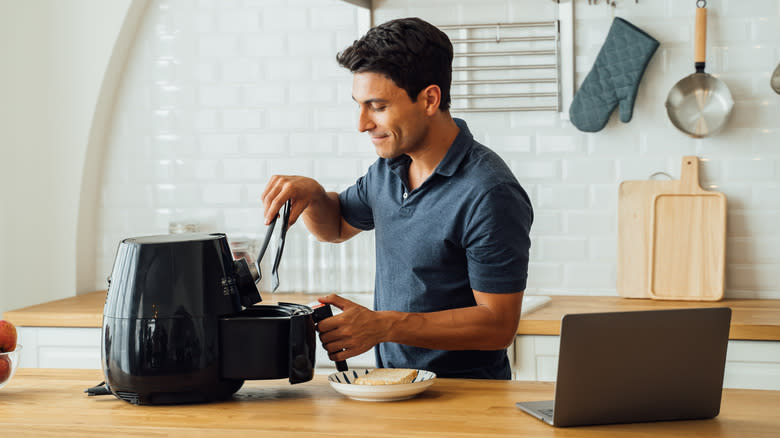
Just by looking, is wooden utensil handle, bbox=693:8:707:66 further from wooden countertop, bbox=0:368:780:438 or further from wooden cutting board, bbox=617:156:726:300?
wooden countertop, bbox=0:368:780:438

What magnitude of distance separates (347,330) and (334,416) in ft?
0.72

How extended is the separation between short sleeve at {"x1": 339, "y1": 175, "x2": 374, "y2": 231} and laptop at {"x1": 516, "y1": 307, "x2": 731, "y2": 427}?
990 millimetres

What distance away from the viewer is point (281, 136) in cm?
352

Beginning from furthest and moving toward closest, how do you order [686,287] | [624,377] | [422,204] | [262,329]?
[686,287] → [422,204] → [262,329] → [624,377]

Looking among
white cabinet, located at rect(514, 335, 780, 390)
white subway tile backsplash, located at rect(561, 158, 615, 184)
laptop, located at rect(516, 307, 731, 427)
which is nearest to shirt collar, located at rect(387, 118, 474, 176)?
laptop, located at rect(516, 307, 731, 427)

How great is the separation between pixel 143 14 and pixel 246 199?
89cm

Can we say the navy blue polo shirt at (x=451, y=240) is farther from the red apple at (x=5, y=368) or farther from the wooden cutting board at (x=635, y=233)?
the wooden cutting board at (x=635, y=233)

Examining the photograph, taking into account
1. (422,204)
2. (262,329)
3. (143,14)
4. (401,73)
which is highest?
(143,14)

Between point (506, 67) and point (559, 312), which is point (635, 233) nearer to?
point (559, 312)

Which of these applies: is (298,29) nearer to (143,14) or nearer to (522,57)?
(143,14)

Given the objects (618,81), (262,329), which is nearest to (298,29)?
(618,81)

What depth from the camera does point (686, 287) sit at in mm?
3080

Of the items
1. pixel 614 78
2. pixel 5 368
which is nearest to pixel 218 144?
pixel 614 78

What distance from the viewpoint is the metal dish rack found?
3248 millimetres
